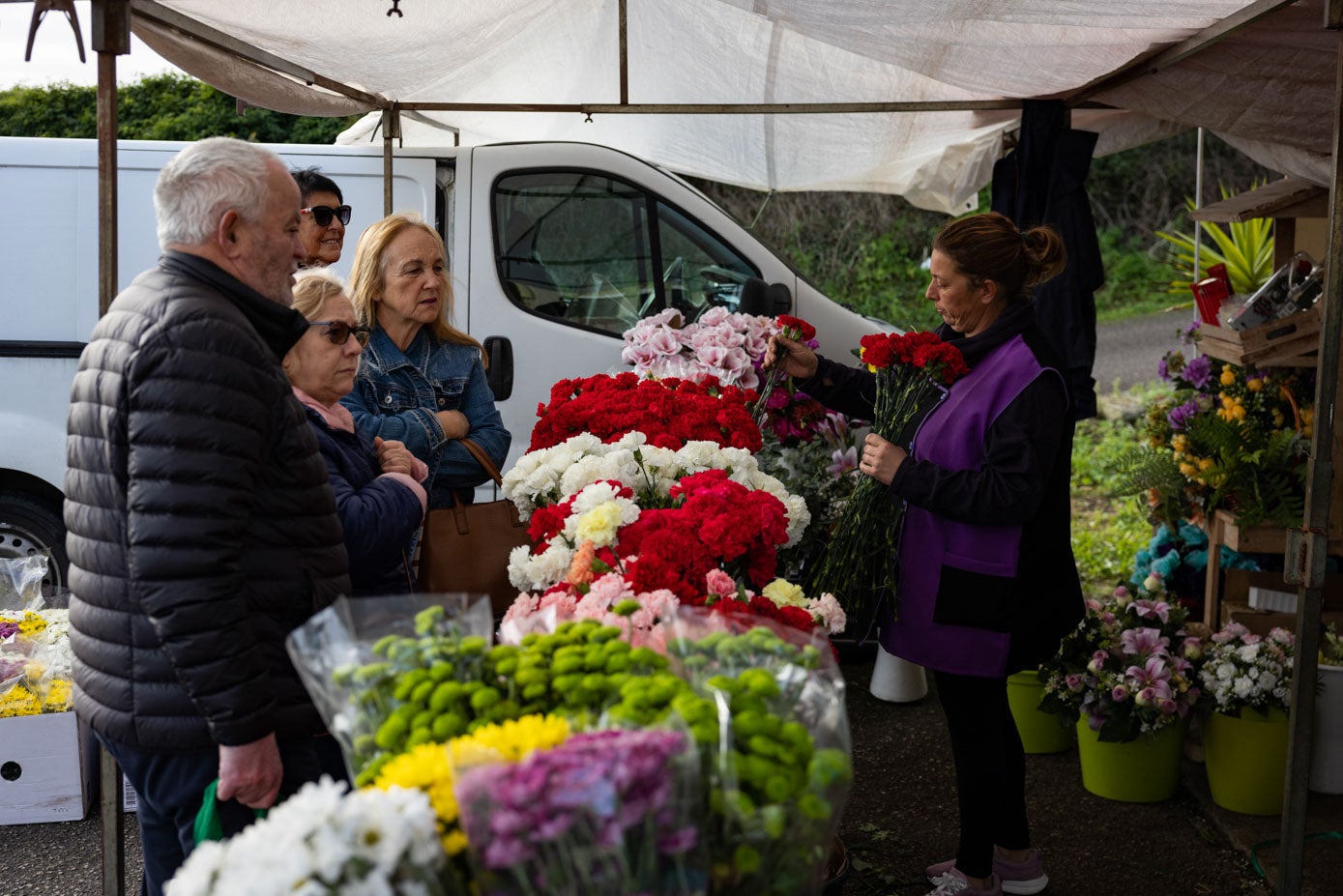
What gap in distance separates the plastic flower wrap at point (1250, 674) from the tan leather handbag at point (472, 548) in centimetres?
230

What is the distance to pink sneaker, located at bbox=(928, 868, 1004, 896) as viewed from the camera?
2.94 m

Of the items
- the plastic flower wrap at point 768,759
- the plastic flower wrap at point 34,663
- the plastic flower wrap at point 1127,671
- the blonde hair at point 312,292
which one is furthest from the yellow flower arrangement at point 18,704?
the plastic flower wrap at point 1127,671

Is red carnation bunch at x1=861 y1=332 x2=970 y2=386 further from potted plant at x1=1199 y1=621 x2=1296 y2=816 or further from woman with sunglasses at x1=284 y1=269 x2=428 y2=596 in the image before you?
potted plant at x1=1199 y1=621 x2=1296 y2=816

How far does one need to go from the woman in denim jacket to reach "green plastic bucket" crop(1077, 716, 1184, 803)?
2.22m

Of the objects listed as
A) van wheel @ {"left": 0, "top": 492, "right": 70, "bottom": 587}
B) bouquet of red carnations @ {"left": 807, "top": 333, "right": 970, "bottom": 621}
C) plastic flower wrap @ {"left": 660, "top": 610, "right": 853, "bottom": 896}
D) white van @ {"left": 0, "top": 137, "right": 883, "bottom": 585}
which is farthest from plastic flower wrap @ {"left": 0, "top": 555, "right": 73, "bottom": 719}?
plastic flower wrap @ {"left": 660, "top": 610, "right": 853, "bottom": 896}

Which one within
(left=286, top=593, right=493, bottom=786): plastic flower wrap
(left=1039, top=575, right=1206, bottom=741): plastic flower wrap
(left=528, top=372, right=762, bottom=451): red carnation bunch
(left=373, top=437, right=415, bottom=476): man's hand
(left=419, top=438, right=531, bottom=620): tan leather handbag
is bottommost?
(left=1039, top=575, right=1206, bottom=741): plastic flower wrap

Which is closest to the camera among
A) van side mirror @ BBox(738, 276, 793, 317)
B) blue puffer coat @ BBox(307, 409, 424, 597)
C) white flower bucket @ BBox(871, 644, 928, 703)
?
blue puffer coat @ BBox(307, 409, 424, 597)

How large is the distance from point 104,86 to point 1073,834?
132 inches

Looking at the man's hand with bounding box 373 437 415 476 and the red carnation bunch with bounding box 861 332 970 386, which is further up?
the red carnation bunch with bounding box 861 332 970 386

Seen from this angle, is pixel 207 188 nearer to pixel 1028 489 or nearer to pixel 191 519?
pixel 191 519

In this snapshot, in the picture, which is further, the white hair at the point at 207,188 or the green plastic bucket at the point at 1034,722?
the green plastic bucket at the point at 1034,722

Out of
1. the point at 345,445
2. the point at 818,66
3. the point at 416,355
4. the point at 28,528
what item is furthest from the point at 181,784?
the point at 28,528

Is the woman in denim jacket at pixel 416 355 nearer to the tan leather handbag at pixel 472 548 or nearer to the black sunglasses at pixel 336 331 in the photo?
the tan leather handbag at pixel 472 548

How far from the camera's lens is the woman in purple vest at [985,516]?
8.97 feet
